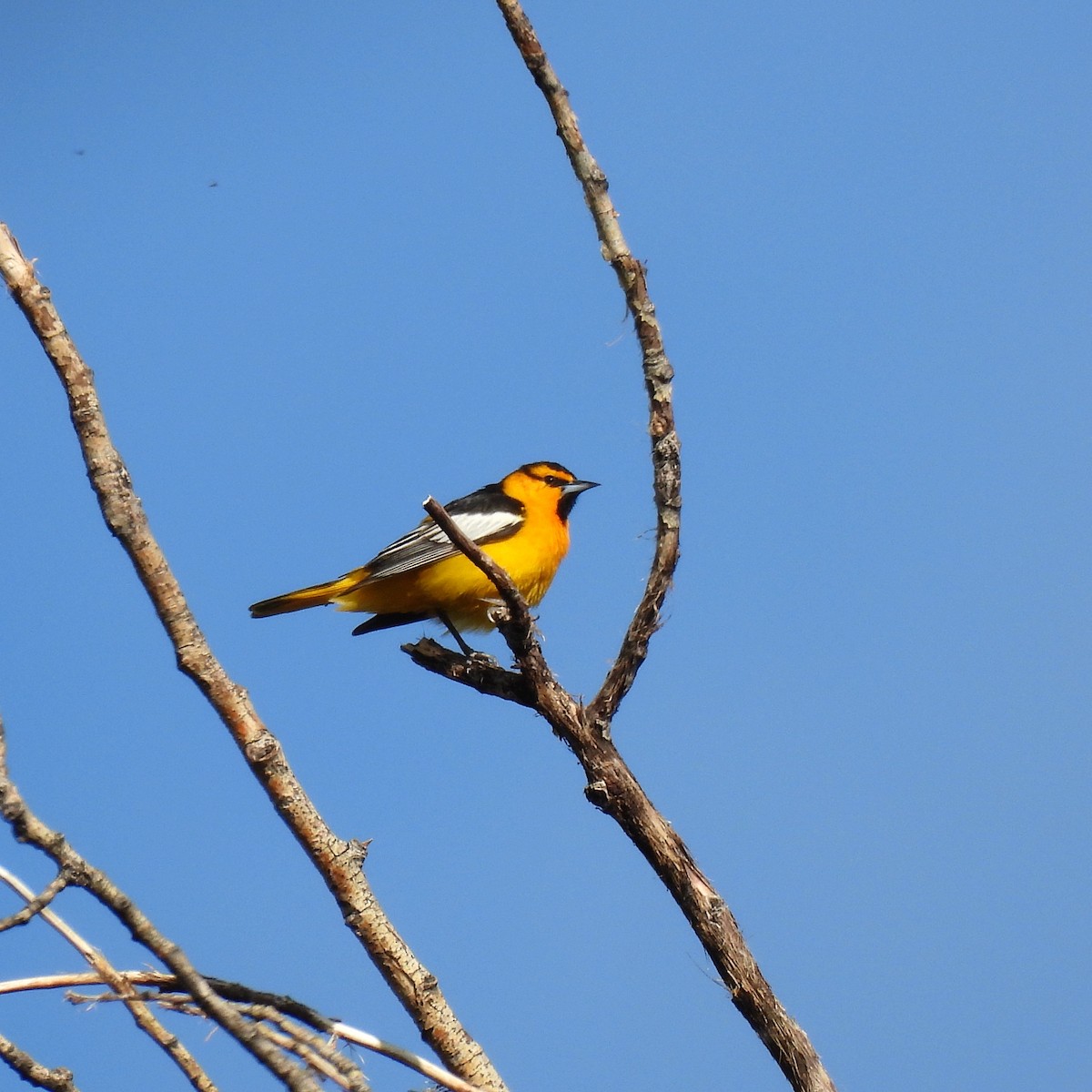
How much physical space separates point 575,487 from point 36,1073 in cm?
539

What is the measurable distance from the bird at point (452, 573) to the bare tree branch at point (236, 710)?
3.28 m

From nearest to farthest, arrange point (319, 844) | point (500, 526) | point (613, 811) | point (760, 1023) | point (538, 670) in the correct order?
1. point (319, 844)
2. point (760, 1023)
3. point (613, 811)
4. point (538, 670)
5. point (500, 526)

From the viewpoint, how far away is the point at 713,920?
3.43 meters

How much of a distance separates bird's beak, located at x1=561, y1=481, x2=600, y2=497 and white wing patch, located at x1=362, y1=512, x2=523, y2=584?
2.30 ft

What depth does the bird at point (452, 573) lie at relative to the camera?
6250 mm

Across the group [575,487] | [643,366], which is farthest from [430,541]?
[643,366]

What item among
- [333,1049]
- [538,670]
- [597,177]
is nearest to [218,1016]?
[333,1049]

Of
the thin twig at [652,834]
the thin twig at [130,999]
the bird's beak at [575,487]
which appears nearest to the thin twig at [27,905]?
the thin twig at [130,999]

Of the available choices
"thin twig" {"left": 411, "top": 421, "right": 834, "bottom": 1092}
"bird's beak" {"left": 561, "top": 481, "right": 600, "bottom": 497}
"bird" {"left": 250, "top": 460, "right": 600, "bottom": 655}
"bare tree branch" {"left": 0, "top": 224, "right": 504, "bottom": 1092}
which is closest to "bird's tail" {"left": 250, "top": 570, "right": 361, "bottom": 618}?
"bird" {"left": 250, "top": 460, "right": 600, "bottom": 655}

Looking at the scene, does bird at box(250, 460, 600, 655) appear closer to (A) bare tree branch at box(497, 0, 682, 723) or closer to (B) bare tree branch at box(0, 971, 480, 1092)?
(A) bare tree branch at box(497, 0, 682, 723)

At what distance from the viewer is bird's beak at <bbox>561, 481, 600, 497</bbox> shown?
7.30 metres

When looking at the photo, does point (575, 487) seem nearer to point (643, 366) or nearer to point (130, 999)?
point (643, 366)

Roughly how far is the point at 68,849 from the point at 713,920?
1.74m

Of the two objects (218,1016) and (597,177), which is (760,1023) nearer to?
(218,1016)
